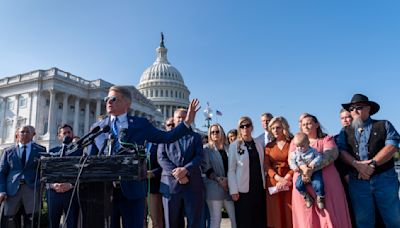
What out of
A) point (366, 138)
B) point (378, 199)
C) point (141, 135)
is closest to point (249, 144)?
point (366, 138)

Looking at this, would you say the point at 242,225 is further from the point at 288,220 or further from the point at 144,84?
the point at 144,84

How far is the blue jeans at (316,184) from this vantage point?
4.60 m

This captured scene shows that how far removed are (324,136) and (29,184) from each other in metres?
Result: 5.11

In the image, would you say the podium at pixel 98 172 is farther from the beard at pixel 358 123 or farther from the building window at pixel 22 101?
the building window at pixel 22 101

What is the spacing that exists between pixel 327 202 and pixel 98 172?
313 centimetres

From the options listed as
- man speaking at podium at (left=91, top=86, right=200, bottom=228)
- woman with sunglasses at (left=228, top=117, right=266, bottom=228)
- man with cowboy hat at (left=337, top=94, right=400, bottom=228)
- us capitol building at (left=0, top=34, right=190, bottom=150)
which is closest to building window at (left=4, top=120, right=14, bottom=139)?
us capitol building at (left=0, top=34, right=190, bottom=150)

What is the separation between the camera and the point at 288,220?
17.4 ft

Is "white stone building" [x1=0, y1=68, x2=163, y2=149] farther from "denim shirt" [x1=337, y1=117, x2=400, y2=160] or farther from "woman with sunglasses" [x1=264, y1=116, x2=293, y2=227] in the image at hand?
"denim shirt" [x1=337, y1=117, x2=400, y2=160]

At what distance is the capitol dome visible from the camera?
290 feet

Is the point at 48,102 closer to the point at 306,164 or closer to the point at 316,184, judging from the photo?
the point at 306,164

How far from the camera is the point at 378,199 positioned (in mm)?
4570

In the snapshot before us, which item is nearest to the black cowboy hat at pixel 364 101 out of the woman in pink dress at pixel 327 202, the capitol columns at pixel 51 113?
the woman in pink dress at pixel 327 202

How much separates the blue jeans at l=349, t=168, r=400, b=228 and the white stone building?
148 ft

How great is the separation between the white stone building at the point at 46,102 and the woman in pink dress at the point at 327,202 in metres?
44.5
